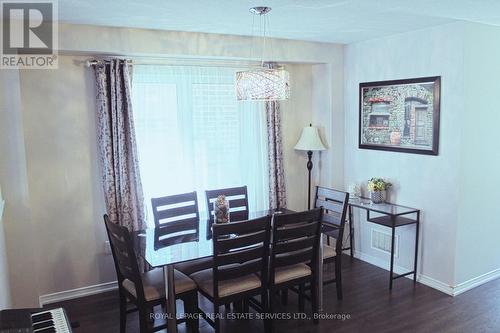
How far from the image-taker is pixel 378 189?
14.3 ft

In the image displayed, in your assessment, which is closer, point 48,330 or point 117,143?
point 48,330

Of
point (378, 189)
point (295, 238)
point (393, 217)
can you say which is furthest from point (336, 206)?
point (295, 238)

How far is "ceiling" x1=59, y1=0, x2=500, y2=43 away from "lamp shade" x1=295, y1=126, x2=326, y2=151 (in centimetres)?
121

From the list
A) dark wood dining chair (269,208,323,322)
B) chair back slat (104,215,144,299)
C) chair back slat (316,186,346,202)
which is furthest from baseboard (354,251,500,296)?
chair back slat (104,215,144,299)

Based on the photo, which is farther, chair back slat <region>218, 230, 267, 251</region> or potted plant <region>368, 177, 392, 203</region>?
potted plant <region>368, 177, 392, 203</region>

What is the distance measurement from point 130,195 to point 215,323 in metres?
1.62

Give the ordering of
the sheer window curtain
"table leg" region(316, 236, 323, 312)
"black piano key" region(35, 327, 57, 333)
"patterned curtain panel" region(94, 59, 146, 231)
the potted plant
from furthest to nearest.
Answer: the potted plant < the sheer window curtain < "patterned curtain panel" region(94, 59, 146, 231) < "table leg" region(316, 236, 323, 312) < "black piano key" region(35, 327, 57, 333)

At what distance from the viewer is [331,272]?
4.44m

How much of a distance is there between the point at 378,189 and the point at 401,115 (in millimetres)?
802

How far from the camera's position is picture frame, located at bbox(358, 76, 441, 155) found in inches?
153

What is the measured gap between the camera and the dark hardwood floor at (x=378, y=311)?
3.33 m

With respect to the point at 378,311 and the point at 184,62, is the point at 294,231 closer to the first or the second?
the point at 378,311

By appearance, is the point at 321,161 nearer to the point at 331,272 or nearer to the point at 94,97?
the point at 331,272

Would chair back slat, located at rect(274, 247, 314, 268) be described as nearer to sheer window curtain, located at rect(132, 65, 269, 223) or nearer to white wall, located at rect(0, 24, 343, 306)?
sheer window curtain, located at rect(132, 65, 269, 223)
